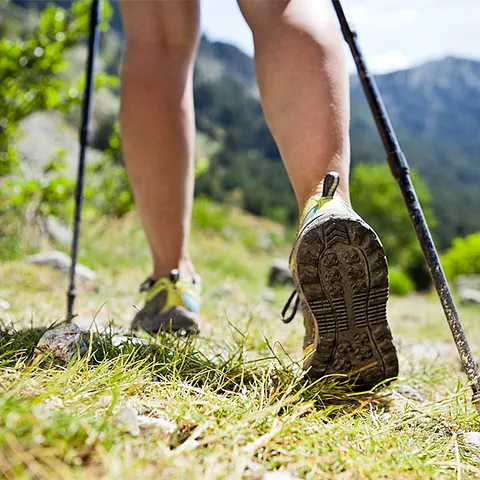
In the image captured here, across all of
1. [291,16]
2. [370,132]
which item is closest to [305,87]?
[291,16]

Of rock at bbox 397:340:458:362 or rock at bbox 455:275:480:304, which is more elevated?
rock at bbox 397:340:458:362

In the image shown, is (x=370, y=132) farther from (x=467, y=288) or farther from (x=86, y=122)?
(x=86, y=122)

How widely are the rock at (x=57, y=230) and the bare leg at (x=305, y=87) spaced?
2.88 m

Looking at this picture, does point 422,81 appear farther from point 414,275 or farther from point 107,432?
point 107,432

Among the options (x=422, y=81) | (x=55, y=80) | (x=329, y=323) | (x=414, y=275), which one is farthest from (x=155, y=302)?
(x=422, y=81)

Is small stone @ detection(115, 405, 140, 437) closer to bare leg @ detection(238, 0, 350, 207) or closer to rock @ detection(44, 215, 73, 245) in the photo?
bare leg @ detection(238, 0, 350, 207)

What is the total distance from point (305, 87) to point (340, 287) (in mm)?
351

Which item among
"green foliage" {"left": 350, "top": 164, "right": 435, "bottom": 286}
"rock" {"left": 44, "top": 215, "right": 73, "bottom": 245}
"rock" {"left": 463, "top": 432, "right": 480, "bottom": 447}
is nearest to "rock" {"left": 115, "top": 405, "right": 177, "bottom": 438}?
"rock" {"left": 463, "top": 432, "right": 480, "bottom": 447}

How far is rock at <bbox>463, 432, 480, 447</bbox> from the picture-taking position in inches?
27.2

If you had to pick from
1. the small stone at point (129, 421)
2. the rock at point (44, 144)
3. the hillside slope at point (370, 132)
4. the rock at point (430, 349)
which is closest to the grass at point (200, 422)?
the small stone at point (129, 421)

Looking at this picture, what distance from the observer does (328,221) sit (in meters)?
0.74

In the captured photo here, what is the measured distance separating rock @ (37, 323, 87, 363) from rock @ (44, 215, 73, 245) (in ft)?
9.52

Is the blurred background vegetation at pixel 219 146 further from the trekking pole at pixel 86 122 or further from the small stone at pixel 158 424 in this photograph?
the small stone at pixel 158 424

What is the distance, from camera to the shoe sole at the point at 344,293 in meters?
0.75
